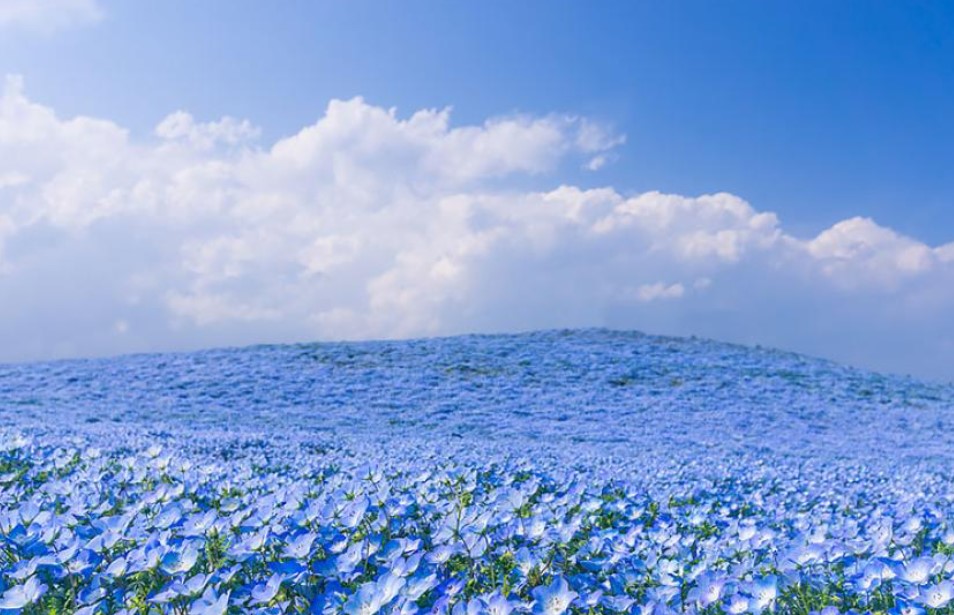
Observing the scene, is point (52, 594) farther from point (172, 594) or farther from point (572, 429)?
point (572, 429)

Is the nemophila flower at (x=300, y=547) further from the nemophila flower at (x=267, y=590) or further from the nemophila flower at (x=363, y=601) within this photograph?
the nemophila flower at (x=363, y=601)

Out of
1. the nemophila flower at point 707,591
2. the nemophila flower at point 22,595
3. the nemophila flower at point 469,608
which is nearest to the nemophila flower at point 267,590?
the nemophila flower at point 469,608

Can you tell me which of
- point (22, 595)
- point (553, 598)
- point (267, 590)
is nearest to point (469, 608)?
point (553, 598)

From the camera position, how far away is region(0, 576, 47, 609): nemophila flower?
2934 mm

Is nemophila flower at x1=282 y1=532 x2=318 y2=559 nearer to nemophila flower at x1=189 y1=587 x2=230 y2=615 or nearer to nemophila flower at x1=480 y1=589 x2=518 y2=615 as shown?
nemophila flower at x1=189 y1=587 x2=230 y2=615

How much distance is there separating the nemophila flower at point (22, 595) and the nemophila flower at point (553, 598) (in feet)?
5.41

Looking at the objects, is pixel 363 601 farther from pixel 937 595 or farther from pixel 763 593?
pixel 937 595

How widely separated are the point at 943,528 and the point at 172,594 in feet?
14.7

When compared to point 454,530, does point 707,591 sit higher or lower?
lower

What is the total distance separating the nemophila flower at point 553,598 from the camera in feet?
9.47

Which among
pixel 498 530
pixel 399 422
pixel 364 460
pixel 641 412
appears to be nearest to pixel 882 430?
pixel 641 412

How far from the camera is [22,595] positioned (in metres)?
2.99

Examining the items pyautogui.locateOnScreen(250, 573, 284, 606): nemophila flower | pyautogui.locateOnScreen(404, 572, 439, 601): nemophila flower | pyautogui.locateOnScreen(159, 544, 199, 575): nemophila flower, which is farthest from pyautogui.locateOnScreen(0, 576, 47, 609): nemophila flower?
pyautogui.locateOnScreen(404, 572, 439, 601): nemophila flower

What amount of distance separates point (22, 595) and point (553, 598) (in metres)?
1.76
